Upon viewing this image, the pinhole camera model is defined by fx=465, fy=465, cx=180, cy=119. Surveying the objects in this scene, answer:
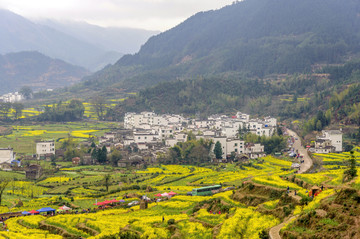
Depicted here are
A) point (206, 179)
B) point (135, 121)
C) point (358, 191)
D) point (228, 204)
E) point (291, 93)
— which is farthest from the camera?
point (291, 93)

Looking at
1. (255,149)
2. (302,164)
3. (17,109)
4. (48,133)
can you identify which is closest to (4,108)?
(17,109)

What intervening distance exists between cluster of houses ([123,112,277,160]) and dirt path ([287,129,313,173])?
4135 millimetres

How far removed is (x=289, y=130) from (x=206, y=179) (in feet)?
154

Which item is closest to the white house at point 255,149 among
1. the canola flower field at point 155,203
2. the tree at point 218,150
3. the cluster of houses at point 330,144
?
the tree at point 218,150

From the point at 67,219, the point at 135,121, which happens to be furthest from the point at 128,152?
the point at 67,219

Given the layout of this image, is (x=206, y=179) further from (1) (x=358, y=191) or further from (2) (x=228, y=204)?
(1) (x=358, y=191)

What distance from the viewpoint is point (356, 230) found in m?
17.9

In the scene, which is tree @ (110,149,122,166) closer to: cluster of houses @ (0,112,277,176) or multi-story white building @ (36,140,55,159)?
cluster of houses @ (0,112,277,176)

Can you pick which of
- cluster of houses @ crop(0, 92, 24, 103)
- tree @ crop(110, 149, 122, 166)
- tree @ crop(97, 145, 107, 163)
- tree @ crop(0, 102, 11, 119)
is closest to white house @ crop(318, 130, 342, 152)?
tree @ crop(110, 149, 122, 166)

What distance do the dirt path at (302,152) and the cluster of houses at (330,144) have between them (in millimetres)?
2003

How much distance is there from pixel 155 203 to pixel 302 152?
34.6 metres

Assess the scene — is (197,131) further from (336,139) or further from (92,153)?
(336,139)

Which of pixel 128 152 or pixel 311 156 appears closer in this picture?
pixel 311 156

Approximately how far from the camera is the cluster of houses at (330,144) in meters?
66.3
